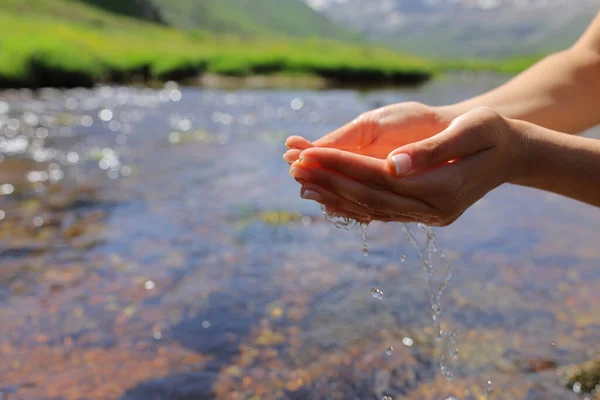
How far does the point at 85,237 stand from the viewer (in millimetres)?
6879

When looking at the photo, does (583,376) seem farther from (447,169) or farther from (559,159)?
(447,169)

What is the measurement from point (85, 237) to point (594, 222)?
7259 millimetres

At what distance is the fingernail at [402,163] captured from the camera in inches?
86.4

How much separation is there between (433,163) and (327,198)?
49cm

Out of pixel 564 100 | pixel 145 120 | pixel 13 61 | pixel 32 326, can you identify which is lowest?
pixel 13 61

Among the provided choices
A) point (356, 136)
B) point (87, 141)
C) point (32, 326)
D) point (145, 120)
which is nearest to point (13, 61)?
point (145, 120)

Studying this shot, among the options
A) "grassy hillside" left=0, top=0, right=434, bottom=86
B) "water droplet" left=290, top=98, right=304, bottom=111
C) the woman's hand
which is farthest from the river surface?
"grassy hillside" left=0, top=0, right=434, bottom=86

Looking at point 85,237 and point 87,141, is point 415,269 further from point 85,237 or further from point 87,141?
point 87,141

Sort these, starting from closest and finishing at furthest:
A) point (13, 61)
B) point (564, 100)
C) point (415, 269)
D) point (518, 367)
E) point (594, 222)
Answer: point (564, 100) → point (518, 367) → point (415, 269) → point (594, 222) → point (13, 61)

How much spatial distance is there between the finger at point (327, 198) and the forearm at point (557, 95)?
1.45m

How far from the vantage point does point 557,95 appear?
3.53 meters

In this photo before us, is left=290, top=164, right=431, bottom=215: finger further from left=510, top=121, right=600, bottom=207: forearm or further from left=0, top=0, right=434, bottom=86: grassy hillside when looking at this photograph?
left=0, top=0, right=434, bottom=86: grassy hillside

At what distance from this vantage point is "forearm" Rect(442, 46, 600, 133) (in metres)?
3.50

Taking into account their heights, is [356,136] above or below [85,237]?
above
